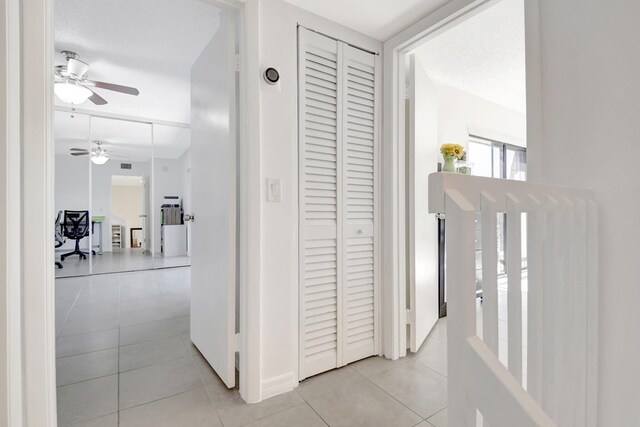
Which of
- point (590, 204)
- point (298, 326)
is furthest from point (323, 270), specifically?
point (590, 204)

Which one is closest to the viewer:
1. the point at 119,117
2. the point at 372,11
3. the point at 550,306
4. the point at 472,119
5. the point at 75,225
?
the point at 550,306

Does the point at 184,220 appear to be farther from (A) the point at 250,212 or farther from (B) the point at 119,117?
(B) the point at 119,117

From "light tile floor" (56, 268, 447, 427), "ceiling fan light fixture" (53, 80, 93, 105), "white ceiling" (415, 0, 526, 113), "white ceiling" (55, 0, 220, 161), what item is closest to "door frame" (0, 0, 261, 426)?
"light tile floor" (56, 268, 447, 427)

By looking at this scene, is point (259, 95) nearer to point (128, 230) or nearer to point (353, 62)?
point (353, 62)

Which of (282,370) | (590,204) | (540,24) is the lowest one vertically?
(282,370)

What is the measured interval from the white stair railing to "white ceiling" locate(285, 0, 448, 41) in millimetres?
1435

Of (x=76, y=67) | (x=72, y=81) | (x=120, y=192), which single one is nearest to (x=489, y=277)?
(x=76, y=67)

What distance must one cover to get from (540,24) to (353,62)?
3.48ft

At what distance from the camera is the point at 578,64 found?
106cm

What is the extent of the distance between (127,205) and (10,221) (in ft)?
24.6

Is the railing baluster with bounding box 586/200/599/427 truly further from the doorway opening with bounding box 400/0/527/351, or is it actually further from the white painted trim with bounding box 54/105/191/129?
the white painted trim with bounding box 54/105/191/129

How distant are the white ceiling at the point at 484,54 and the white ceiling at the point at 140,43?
6.05 ft

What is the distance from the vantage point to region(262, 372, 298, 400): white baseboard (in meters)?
1.58

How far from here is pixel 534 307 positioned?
2.45 feet
